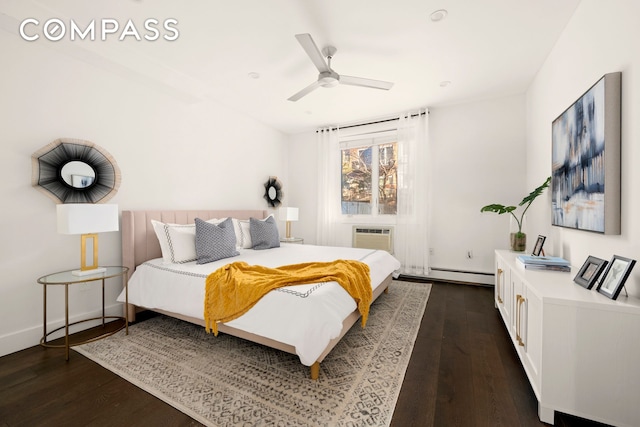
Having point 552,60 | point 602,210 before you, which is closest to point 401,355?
point 602,210

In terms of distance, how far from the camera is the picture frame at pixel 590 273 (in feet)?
5.05

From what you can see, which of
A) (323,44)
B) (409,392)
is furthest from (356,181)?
(409,392)

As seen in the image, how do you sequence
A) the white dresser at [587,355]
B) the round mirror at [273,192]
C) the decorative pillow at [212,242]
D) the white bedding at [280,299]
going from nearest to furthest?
the white dresser at [587,355] → the white bedding at [280,299] → the decorative pillow at [212,242] → the round mirror at [273,192]

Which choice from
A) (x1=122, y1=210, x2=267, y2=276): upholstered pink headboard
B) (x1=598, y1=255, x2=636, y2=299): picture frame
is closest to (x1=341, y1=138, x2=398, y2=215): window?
(x1=122, y1=210, x2=267, y2=276): upholstered pink headboard

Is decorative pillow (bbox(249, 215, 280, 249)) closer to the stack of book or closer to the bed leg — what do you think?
the bed leg

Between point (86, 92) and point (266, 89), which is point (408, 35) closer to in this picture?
point (266, 89)

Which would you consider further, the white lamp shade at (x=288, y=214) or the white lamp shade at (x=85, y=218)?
the white lamp shade at (x=288, y=214)

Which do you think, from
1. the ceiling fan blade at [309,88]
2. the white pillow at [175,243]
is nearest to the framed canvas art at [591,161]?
the ceiling fan blade at [309,88]

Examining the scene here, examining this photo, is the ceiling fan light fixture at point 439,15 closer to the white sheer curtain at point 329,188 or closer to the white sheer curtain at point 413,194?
the white sheer curtain at point 413,194

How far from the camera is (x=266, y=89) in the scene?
350cm

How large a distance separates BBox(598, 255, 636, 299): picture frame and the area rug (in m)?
1.26

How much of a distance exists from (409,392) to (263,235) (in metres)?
2.55

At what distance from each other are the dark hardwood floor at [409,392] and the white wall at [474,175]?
1844 mm

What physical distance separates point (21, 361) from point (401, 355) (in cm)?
290
